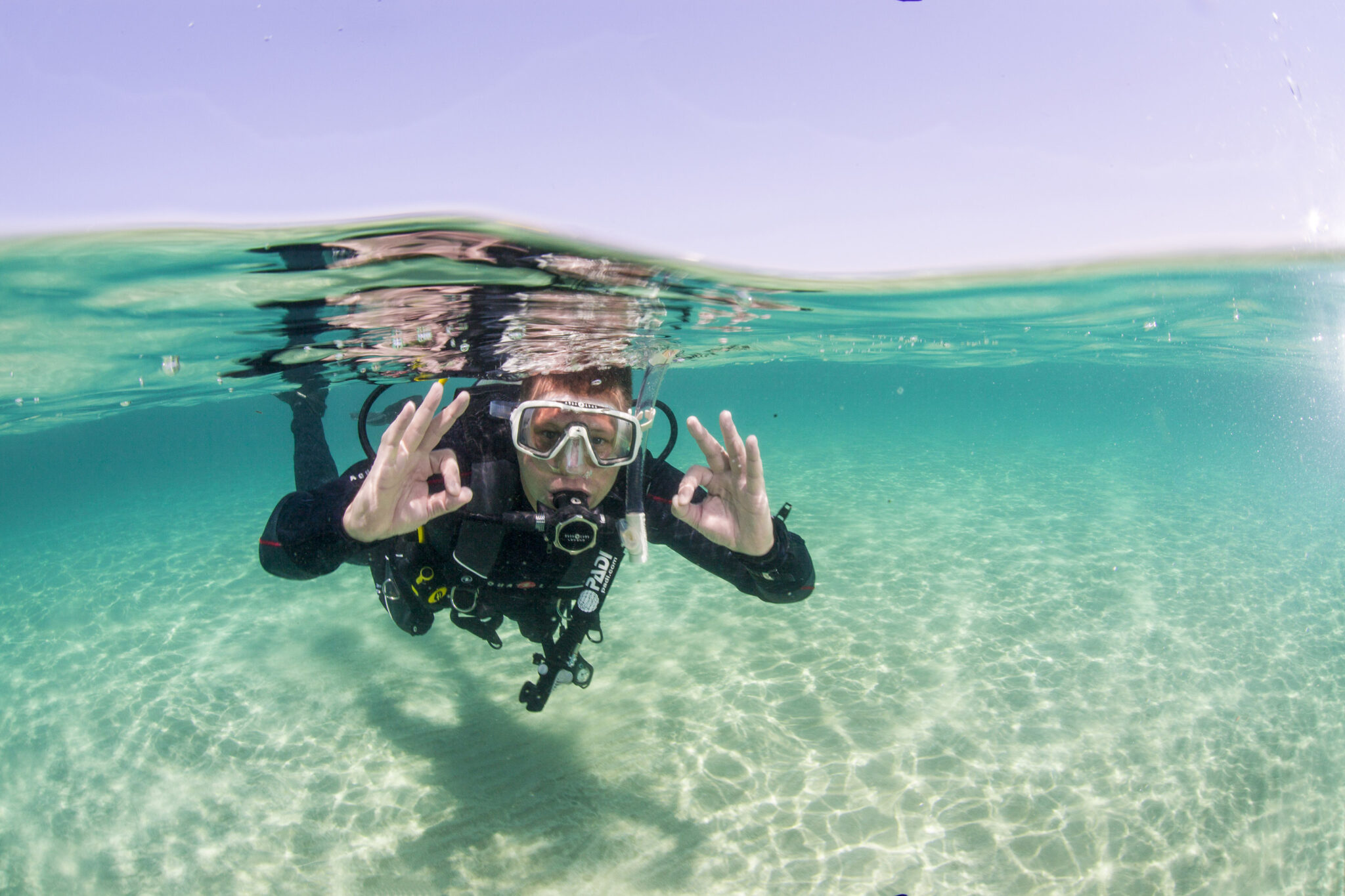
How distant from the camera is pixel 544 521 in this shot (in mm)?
3955

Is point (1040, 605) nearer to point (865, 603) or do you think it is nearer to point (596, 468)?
point (865, 603)

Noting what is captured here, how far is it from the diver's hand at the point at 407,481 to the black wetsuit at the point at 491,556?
59 cm

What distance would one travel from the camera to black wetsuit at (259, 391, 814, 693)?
167 inches

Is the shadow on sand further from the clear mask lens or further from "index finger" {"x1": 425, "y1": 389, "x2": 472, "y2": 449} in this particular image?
"index finger" {"x1": 425, "y1": 389, "x2": 472, "y2": 449}

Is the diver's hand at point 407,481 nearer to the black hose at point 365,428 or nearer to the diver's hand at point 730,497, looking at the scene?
the black hose at point 365,428

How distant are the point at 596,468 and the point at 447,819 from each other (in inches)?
149

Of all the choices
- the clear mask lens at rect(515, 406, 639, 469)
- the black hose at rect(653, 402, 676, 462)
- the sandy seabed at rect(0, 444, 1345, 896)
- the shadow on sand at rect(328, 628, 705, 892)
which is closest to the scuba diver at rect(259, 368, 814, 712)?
the clear mask lens at rect(515, 406, 639, 469)

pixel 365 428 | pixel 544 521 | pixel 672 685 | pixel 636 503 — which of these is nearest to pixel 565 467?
pixel 544 521

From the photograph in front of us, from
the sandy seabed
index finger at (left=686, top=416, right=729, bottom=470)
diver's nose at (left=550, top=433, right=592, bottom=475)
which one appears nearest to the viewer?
index finger at (left=686, top=416, right=729, bottom=470)

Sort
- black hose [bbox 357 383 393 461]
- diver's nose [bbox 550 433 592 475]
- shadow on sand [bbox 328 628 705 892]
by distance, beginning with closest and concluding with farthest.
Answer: diver's nose [bbox 550 433 592 475] → black hose [bbox 357 383 393 461] → shadow on sand [bbox 328 628 705 892]

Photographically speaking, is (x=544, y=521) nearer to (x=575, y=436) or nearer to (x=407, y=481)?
(x=575, y=436)

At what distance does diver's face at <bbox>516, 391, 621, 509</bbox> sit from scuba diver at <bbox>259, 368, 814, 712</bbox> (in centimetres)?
1

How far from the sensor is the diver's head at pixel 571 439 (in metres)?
4.18

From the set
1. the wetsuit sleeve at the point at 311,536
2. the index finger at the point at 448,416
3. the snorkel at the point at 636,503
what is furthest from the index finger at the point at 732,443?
the wetsuit sleeve at the point at 311,536
